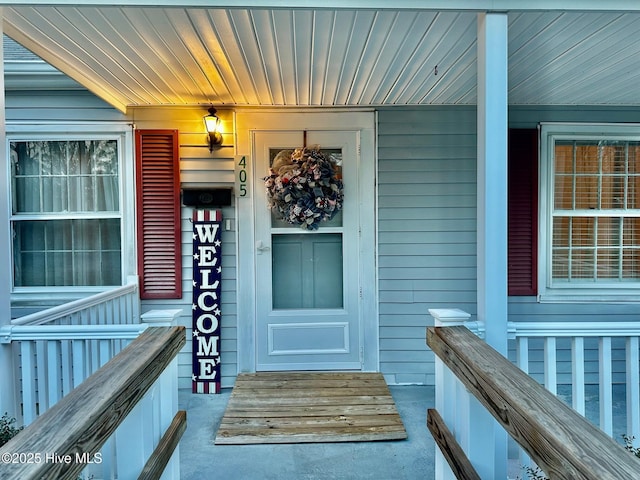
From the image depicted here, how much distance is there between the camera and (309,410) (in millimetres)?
2727

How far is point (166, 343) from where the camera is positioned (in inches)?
61.7

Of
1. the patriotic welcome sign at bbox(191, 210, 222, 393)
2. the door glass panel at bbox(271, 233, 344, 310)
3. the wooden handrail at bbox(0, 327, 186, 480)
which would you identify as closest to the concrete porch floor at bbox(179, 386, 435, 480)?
the patriotic welcome sign at bbox(191, 210, 222, 393)

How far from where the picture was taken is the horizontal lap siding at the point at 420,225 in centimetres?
338

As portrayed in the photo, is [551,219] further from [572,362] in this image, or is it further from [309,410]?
[309,410]

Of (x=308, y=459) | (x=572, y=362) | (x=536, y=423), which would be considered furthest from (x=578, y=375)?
(x=308, y=459)

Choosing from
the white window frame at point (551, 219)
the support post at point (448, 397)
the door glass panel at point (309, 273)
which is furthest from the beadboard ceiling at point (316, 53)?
the support post at point (448, 397)

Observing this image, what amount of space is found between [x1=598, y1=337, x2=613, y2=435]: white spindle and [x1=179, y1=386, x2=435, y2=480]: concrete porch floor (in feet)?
3.06

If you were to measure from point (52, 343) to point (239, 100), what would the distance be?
2.24 metres

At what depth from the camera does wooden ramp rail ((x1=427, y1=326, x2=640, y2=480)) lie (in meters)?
0.77

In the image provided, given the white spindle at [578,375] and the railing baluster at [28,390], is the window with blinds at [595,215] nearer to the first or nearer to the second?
the white spindle at [578,375]

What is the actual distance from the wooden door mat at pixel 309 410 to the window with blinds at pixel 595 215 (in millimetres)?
1964

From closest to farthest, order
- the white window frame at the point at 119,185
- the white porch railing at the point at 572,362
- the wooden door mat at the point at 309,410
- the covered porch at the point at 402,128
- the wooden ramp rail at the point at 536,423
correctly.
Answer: the wooden ramp rail at the point at 536,423 < the white porch railing at the point at 572,362 < the covered porch at the point at 402,128 < the wooden door mat at the point at 309,410 < the white window frame at the point at 119,185

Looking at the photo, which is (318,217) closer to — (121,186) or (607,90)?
(121,186)

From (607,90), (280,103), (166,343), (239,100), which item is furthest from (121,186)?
(607,90)
